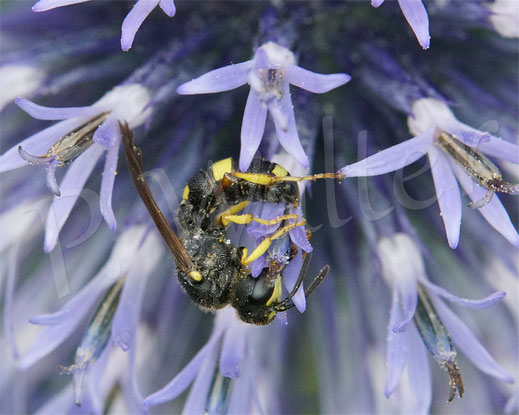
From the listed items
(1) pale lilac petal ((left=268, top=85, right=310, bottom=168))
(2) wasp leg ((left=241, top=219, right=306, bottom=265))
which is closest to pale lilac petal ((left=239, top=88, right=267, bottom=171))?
(1) pale lilac petal ((left=268, top=85, right=310, bottom=168))

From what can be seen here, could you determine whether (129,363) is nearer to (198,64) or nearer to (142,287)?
(142,287)

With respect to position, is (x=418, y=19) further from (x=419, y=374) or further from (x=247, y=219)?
(x=419, y=374)

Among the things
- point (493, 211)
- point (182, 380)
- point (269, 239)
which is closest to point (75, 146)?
point (269, 239)

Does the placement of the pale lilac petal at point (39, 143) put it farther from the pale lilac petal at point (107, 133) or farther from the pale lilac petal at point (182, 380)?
the pale lilac petal at point (182, 380)

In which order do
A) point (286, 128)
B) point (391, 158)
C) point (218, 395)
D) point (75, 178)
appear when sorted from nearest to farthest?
point (286, 128), point (391, 158), point (75, 178), point (218, 395)

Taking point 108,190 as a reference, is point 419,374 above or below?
below

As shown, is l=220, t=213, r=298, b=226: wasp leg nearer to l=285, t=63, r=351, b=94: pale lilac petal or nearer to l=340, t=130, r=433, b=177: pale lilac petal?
l=340, t=130, r=433, b=177: pale lilac petal

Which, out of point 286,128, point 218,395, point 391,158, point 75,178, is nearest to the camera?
point 286,128
